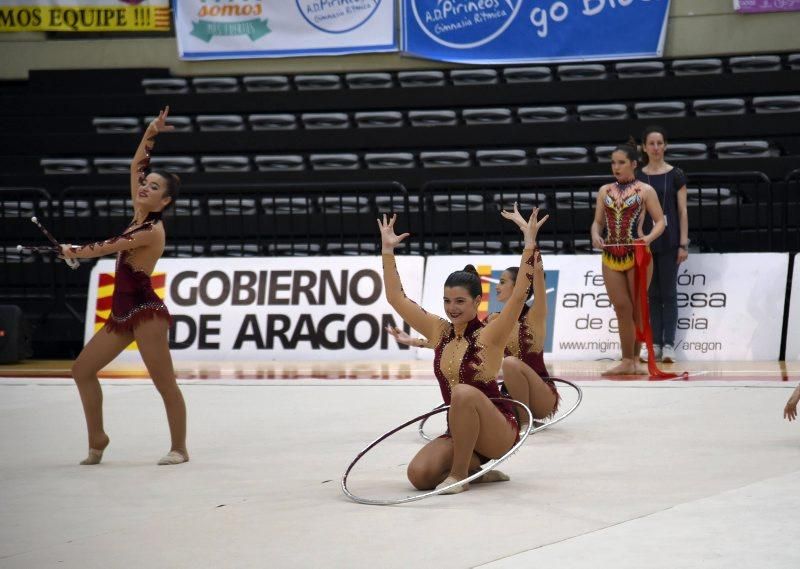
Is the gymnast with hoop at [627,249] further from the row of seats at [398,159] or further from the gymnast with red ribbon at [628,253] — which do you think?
the row of seats at [398,159]

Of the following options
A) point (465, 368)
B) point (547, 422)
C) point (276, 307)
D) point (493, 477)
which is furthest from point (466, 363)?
point (276, 307)

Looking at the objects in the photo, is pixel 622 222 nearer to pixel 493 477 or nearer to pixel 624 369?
pixel 624 369

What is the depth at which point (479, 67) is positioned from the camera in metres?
16.0

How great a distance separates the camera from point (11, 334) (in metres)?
12.1

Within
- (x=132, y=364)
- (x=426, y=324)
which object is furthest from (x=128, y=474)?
(x=132, y=364)

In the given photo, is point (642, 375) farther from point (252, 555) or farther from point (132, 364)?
point (252, 555)

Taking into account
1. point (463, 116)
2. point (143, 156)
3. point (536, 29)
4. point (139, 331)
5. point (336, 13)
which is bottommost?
point (139, 331)

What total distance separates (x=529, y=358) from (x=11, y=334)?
6771 mm

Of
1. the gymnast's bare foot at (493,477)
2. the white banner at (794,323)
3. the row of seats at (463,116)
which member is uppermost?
the row of seats at (463,116)

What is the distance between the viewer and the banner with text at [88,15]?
55.7 feet

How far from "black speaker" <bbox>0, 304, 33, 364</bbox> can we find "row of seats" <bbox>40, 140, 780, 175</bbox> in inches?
139

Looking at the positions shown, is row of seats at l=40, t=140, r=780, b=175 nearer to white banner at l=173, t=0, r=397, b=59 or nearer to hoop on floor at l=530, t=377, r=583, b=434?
white banner at l=173, t=0, r=397, b=59

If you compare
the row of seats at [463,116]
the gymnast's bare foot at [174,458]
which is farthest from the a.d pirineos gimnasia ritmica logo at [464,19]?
the gymnast's bare foot at [174,458]

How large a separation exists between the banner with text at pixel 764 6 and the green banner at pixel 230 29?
244 inches
